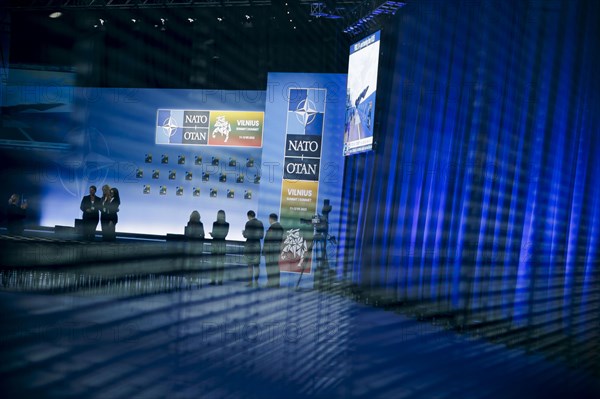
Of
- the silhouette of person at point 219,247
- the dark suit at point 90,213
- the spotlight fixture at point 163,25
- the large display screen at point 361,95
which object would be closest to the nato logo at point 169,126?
the spotlight fixture at point 163,25

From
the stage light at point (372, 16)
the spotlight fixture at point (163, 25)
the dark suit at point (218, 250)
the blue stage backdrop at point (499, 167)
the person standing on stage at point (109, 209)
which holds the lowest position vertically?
the dark suit at point (218, 250)

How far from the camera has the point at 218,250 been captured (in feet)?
30.7

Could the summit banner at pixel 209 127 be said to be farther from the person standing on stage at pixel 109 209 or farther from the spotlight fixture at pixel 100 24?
the spotlight fixture at pixel 100 24

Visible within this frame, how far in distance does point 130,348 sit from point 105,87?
8.23 m

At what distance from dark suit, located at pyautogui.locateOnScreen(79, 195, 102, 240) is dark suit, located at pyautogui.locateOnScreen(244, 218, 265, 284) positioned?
7.97ft

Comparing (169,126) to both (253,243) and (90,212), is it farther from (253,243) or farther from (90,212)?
(253,243)

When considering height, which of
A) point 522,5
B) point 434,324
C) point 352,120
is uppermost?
point 522,5

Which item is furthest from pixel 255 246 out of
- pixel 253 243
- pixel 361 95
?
pixel 361 95

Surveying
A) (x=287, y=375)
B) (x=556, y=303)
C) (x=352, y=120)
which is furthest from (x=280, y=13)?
(x=287, y=375)

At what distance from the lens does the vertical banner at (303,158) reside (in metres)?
8.95

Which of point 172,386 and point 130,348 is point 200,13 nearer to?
point 130,348

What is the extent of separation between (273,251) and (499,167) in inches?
166

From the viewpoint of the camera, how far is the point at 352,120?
26.0 feet


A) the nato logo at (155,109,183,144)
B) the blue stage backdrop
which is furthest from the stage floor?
the nato logo at (155,109,183,144)
